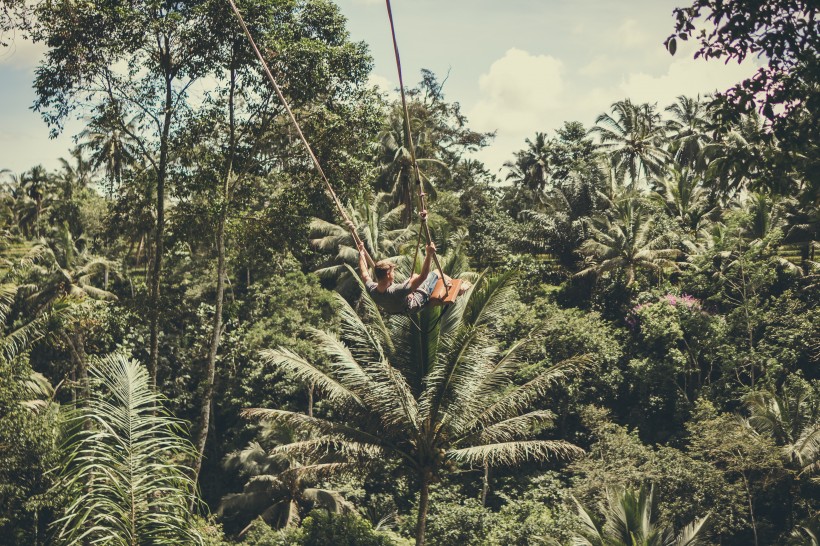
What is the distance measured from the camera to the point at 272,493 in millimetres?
20500

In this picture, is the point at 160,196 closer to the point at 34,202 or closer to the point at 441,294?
the point at 441,294

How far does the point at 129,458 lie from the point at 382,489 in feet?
54.0

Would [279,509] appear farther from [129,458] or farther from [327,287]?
[129,458]

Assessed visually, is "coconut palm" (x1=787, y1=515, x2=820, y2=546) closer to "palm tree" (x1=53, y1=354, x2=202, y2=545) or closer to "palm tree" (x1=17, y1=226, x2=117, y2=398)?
"palm tree" (x1=53, y1=354, x2=202, y2=545)

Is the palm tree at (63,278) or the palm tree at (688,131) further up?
the palm tree at (688,131)

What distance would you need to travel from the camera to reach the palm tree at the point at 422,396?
10.9 metres

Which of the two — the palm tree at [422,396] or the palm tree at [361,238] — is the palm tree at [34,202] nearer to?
the palm tree at [361,238]

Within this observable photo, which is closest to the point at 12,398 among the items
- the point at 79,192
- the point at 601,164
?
the point at 601,164

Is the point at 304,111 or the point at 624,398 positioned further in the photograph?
the point at 624,398

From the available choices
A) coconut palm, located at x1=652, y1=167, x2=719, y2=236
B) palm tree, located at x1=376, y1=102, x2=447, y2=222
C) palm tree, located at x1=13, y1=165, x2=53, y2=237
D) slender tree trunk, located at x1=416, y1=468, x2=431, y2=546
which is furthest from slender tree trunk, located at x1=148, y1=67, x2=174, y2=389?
palm tree, located at x1=13, y1=165, x2=53, y2=237

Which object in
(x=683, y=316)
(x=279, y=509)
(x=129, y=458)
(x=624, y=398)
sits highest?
(x=683, y=316)

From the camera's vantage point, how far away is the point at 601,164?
1043 inches

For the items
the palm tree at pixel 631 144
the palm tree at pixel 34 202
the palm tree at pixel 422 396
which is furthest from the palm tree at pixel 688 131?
the palm tree at pixel 34 202

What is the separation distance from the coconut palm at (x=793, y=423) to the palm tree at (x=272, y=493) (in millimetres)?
10489
